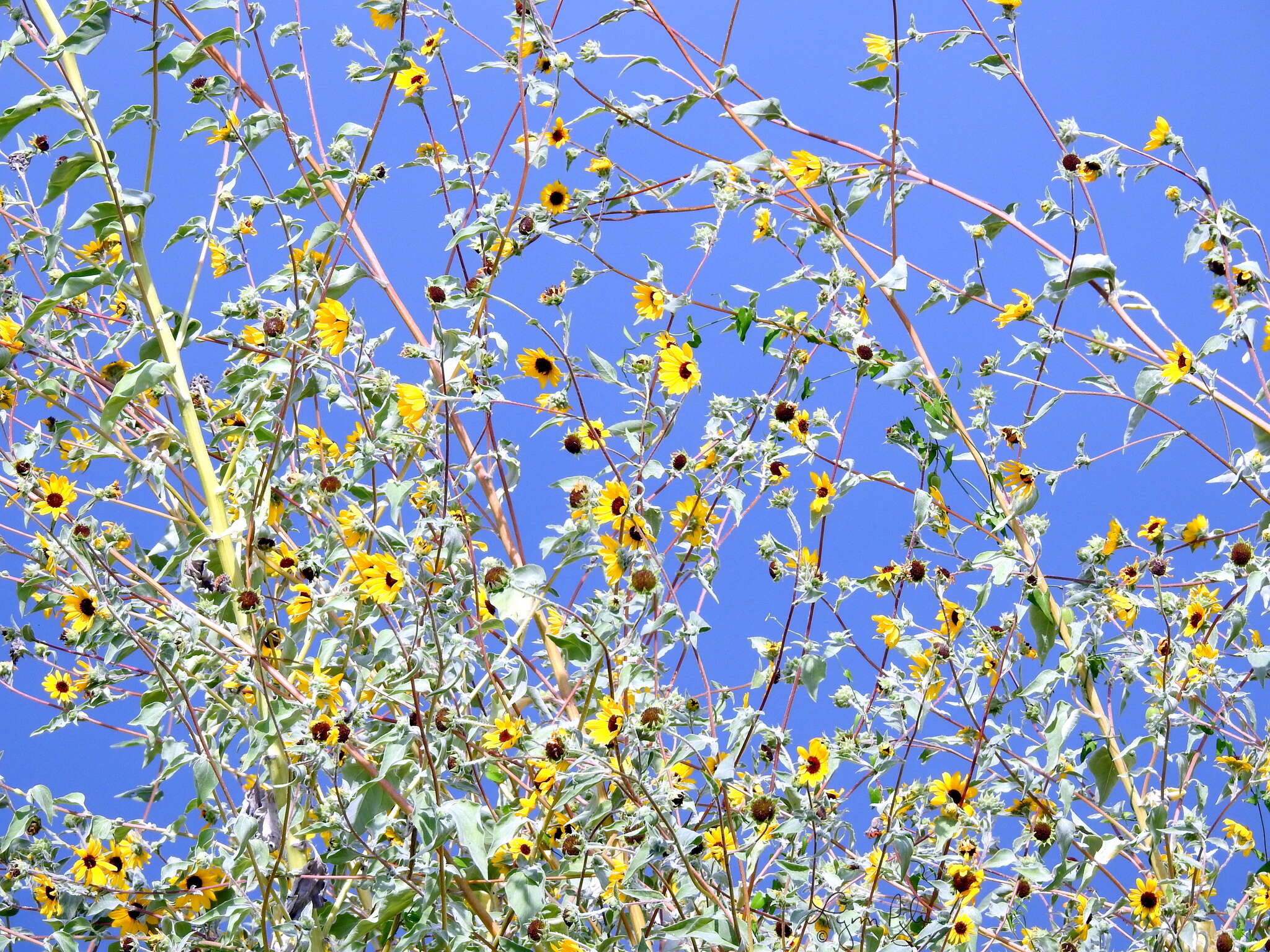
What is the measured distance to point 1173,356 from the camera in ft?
4.97

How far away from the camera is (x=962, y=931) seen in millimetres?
1391

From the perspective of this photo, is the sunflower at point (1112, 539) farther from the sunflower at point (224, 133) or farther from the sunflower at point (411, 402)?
the sunflower at point (224, 133)

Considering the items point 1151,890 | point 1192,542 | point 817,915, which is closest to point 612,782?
point 817,915

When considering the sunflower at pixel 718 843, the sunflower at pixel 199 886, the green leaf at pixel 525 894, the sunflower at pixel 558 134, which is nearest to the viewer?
the green leaf at pixel 525 894

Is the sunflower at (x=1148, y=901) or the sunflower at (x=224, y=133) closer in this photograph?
the sunflower at (x=1148, y=901)

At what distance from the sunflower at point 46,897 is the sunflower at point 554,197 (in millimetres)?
1102

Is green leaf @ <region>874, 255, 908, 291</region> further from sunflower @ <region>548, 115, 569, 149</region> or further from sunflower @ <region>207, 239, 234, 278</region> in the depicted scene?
sunflower @ <region>207, 239, 234, 278</region>

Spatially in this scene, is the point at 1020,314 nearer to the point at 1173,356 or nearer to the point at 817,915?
the point at 1173,356

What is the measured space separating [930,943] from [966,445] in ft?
2.02

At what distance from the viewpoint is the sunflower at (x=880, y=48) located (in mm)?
1567

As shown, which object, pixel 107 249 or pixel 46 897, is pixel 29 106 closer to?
pixel 107 249

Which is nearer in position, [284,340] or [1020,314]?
[284,340]

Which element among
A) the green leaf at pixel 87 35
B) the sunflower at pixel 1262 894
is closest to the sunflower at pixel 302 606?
the green leaf at pixel 87 35

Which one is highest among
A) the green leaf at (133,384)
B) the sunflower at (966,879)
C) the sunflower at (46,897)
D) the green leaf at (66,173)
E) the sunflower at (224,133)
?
the sunflower at (224,133)
